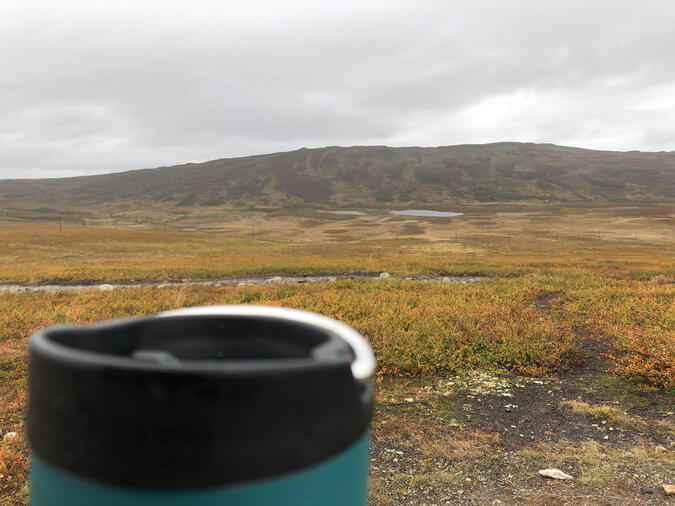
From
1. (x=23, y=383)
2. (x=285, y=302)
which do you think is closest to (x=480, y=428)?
(x=23, y=383)

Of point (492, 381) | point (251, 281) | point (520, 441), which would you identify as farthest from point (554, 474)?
point (251, 281)

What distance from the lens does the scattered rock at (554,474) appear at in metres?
4.80

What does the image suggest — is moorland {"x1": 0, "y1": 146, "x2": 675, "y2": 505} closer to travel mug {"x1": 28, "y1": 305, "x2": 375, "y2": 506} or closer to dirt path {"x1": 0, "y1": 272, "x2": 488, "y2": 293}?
dirt path {"x1": 0, "y1": 272, "x2": 488, "y2": 293}

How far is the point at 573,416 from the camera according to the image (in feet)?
21.2

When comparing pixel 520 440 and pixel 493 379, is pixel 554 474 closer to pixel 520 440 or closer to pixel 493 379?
pixel 520 440

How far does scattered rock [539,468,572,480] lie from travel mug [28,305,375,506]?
4.42 metres

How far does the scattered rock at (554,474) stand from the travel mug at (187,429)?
4.42m

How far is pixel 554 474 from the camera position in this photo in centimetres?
486

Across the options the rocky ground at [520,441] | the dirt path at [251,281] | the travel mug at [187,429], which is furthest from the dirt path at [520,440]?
the dirt path at [251,281]

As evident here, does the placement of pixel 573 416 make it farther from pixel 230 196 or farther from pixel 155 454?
pixel 230 196

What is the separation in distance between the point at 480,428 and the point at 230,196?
7638 inches

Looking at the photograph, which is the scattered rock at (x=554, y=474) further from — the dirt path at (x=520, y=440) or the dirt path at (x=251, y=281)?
the dirt path at (x=251, y=281)

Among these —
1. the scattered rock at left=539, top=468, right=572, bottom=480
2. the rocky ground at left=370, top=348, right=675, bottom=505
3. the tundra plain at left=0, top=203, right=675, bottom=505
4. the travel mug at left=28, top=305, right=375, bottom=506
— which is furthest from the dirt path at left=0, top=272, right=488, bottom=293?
the travel mug at left=28, top=305, right=375, bottom=506

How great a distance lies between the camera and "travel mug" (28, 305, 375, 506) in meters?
1.22
